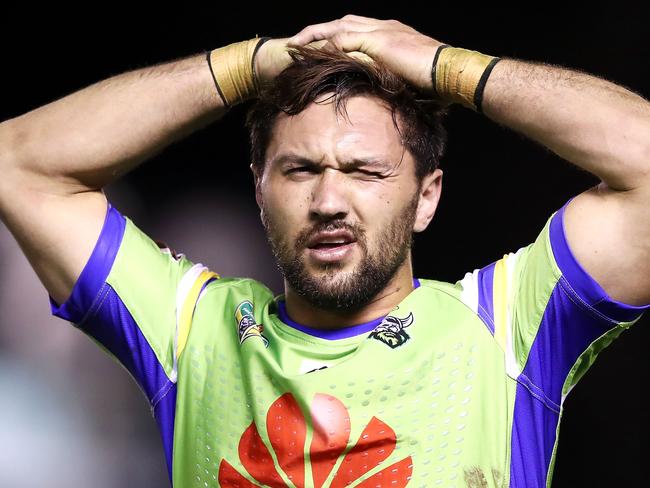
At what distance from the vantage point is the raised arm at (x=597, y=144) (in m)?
1.49

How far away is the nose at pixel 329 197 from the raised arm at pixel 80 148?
0.73 feet

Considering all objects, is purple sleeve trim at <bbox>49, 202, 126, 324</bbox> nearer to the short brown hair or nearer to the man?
the man

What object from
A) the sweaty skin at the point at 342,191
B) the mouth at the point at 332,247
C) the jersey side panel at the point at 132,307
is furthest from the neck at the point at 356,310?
the jersey side panel at the point at 132,307

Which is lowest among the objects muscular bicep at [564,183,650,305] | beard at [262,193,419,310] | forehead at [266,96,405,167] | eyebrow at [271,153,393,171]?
beard at [262,193,419,310]

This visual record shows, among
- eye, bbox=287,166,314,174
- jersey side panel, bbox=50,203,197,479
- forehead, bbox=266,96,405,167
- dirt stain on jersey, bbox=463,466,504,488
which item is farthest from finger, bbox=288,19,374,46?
dirt stain on jersey, bbox=463,466,504,488

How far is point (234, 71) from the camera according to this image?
1729 mm

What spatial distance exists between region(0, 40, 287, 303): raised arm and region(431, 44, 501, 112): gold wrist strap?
1.18 feet

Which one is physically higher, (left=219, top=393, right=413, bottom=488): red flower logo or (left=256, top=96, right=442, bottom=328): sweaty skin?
(left=256, top=96, right=442, bottom=328): sweaty skin

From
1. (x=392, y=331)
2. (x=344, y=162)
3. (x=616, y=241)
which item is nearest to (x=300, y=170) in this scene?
(x=344, y=162)

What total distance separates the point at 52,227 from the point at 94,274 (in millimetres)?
104

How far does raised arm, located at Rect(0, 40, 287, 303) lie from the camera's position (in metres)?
1.68

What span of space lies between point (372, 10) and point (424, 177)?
1367 millimetres

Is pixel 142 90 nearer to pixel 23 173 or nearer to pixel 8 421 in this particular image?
pixel 23 173

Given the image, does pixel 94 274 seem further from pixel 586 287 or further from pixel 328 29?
pixel 586 287
